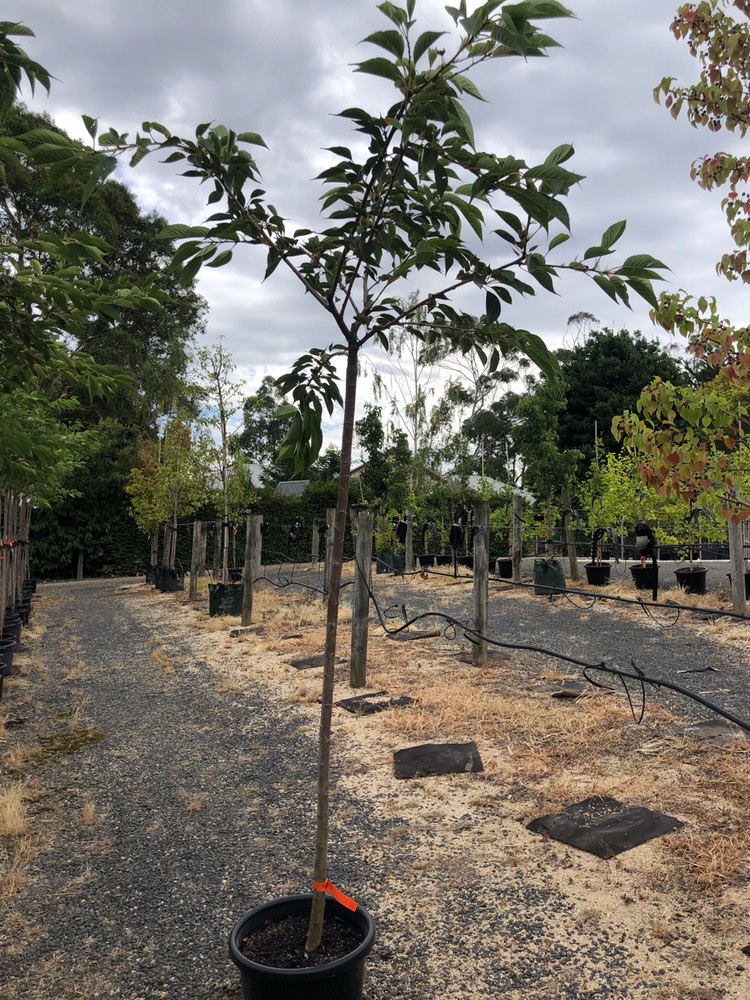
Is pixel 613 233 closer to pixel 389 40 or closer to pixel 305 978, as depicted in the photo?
pixel 389 40

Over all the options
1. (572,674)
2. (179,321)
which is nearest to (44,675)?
(572,674)

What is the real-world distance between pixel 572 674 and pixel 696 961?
13.8ft

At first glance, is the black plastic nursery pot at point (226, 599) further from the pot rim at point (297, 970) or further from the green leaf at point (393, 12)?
the green leaf at point (393, 12)

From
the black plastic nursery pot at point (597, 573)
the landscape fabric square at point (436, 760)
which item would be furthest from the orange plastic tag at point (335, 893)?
the black plastic nursery pot at point (597, 573)

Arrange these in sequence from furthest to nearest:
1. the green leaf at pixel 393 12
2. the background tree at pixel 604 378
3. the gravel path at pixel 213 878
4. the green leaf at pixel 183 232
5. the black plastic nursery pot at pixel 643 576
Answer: the background tree at pixel 604 378 → the black plastic nursery pot at pixel 643 576 → the gravel path at pixel 213 878 → the green leaf at pixel 183 232 → the green leaf at pixel 393 12

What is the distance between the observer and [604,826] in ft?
11.3

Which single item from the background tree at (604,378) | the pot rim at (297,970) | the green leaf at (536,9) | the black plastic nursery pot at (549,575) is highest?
the background tree at (604,378)

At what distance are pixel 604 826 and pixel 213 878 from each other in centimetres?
190

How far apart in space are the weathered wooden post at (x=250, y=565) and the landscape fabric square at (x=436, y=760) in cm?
610

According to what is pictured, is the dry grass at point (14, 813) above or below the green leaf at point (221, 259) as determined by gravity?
below

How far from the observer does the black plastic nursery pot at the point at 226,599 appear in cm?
1137

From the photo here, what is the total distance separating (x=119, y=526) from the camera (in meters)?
21.6

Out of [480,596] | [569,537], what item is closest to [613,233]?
[480,596]

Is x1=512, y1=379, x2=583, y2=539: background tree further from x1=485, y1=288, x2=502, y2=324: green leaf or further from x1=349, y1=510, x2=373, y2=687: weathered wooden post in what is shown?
x1=485, y1=288, x2=502, y2=324: green leaf
